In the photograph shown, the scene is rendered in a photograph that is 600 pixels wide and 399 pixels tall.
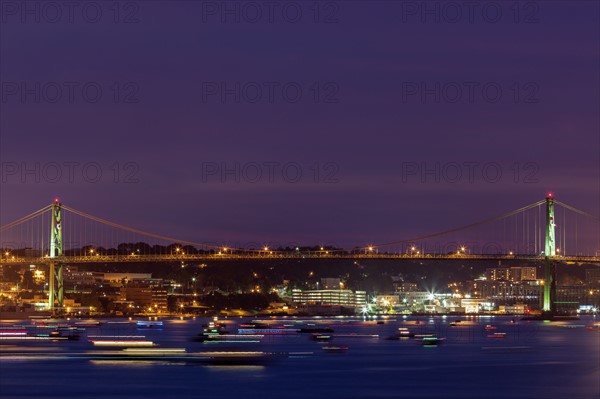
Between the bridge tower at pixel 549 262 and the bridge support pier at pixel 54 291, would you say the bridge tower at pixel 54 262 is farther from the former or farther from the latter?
the bridge tower at pixel 549 262

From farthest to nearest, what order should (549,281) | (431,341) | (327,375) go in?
(549,281) < (431,341) < (327,375)

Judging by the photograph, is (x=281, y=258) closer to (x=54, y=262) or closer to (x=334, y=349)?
(x=54, y=262)

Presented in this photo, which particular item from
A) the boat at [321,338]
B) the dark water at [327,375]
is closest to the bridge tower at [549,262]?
the boat at [321,338]

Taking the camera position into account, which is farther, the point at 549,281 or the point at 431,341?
the point at 549,281

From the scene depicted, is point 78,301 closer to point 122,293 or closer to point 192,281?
point 122,293

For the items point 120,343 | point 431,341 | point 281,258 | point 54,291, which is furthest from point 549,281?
point 120,343

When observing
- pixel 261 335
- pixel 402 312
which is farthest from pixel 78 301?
pixel 261 335

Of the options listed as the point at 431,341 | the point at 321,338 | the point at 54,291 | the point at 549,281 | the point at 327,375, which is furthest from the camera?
the point at 54,291
